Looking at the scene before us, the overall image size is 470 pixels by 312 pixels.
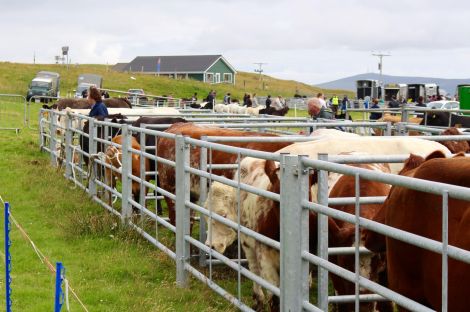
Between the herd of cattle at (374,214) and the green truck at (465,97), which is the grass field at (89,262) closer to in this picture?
the herd of cattle at (374,214)

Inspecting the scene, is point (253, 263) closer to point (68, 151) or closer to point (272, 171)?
point (272, 171)

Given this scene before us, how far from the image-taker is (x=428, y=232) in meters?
3.98

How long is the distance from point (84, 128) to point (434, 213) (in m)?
12.3

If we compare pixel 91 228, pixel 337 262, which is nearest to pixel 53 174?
pixel 91 228

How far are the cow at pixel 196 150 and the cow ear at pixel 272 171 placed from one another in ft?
7.87

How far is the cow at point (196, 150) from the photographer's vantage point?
8.96 metres

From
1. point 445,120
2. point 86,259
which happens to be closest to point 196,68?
point 445,120

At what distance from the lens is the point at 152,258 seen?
29.8 feet

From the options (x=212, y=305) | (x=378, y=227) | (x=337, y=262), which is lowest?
(x=212, y=305)

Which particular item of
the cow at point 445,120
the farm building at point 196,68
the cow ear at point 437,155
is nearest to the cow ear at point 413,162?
the cow ear at point 437,155

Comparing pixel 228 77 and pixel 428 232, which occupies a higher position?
pixel 228 77

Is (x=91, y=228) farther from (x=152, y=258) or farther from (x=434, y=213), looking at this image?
(x=434, y=213)

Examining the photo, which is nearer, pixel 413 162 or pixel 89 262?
pixel 413 162

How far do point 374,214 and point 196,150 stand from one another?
4.60 m
